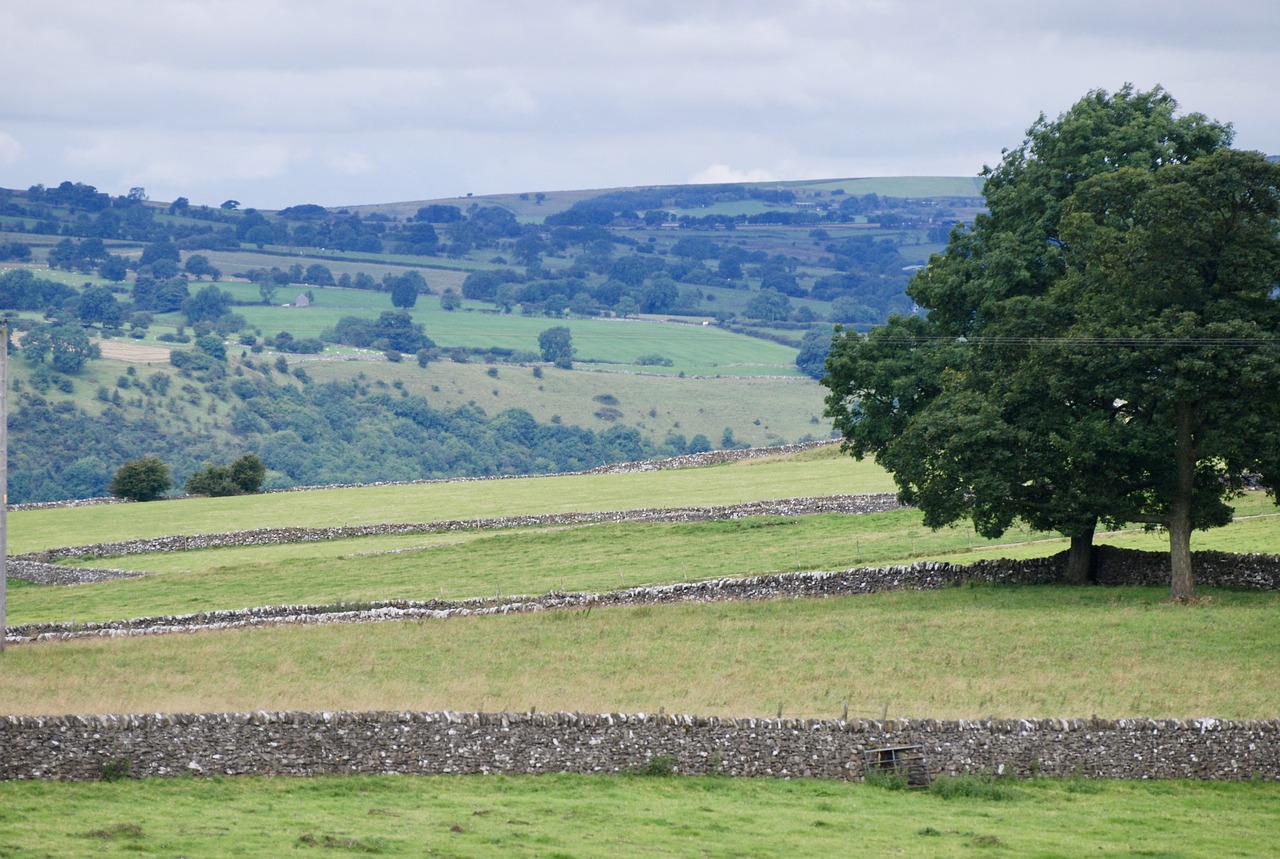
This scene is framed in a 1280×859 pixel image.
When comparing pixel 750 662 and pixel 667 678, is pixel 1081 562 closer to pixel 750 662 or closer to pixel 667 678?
pixel 750 662

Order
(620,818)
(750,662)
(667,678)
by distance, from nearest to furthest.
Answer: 1. (620,818)
2. (667,678)
3. (750,662)

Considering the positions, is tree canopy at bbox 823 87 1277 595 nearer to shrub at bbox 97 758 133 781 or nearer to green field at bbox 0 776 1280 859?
green field at bbox 0 776 1280 859

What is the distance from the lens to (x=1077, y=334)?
3878 centimetres

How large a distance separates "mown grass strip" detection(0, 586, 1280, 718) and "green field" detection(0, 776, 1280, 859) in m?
2.34

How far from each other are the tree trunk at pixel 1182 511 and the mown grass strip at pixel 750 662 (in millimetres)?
797

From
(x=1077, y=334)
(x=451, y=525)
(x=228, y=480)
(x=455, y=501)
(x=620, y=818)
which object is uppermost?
(x=1077, y=334)

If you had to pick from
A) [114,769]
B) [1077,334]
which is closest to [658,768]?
[114,769]

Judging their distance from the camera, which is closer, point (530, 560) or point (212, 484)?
point (530, 560)

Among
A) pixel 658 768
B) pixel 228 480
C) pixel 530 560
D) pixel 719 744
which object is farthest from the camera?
pixel 228 480

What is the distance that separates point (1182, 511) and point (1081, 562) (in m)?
4.64

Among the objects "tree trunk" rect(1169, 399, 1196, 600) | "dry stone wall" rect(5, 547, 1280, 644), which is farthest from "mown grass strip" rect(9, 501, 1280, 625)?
"tree trunk" rect(1169, 399, 1196, 600)

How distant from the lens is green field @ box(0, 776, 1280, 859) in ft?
64.7

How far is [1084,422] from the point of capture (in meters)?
38.2

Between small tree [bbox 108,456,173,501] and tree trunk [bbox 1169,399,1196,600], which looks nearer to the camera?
tree trunk [bbox 1169,399,1196,600]
